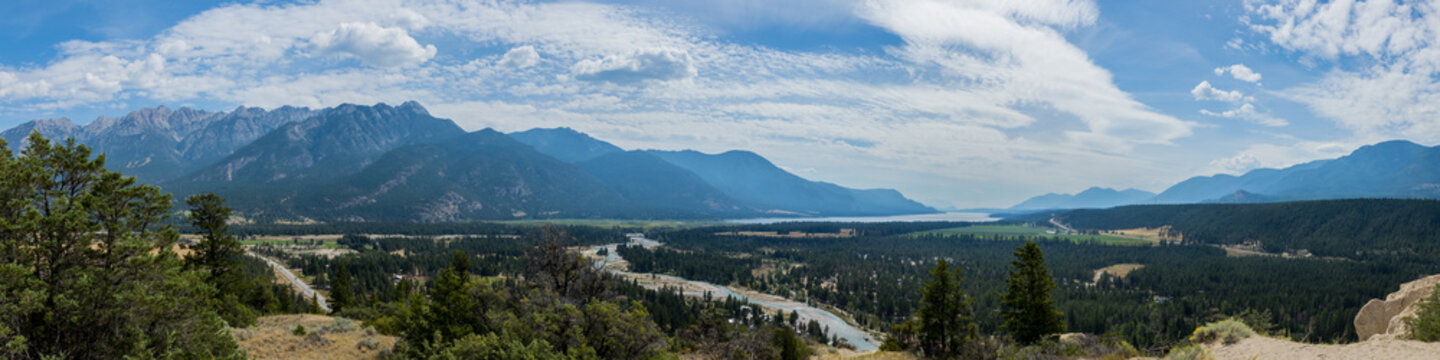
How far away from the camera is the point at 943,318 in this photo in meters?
31.9

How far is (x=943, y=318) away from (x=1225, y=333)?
42.7ft

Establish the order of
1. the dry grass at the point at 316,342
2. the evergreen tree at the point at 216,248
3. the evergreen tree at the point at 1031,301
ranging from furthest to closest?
the evergreen tree at the point at 216,248 < the evergreen tree at the point at 1031,301 < the dry grass at the point at 316,342

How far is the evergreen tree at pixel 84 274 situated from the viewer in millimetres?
14656

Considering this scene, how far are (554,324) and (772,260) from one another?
170161mm

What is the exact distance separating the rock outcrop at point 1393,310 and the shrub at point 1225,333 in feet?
27.5

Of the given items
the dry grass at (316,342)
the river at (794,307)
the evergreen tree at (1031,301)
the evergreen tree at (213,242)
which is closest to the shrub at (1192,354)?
the evergreen tree at (1031,301)

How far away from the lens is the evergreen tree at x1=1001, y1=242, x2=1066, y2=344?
110ft

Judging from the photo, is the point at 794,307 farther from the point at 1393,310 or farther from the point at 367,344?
the point at 367,344

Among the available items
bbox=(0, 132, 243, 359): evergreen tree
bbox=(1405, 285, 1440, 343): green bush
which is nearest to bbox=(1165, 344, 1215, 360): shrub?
bbox=(1405, 285, 1440, 343): green bush

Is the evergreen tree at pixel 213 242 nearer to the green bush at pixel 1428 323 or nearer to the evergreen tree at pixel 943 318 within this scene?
the evergreen tree at pixel 943 318

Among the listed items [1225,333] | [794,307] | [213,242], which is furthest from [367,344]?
[794,307]

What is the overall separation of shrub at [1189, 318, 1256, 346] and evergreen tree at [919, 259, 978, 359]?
1118 centimetres

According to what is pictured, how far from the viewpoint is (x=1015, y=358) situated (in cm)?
2198

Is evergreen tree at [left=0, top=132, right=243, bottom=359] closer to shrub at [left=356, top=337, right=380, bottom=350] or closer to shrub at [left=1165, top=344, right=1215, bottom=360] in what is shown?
shrub at [left=356, top=337, right=380, bottom=350]
